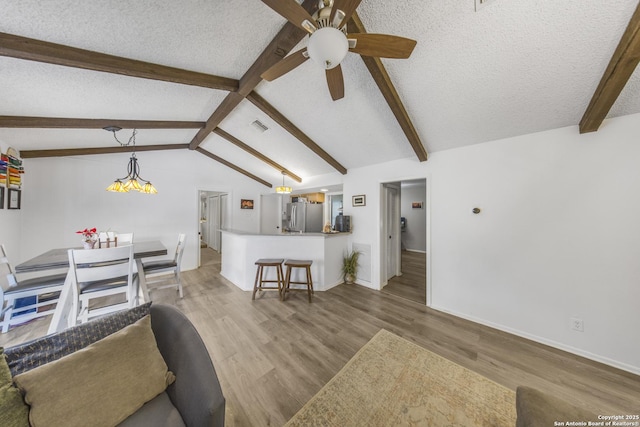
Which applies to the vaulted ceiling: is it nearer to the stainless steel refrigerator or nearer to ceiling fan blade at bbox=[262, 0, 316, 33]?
ceiling fan blade at bbox=[262, 0, 316, 33]

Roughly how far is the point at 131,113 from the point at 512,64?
4.28m

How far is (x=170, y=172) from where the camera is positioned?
4629 mm

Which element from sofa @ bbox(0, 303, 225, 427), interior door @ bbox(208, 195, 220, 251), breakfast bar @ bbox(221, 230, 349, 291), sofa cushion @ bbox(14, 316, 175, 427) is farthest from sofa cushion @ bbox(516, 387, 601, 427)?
interior door @ bbox(208, 195, 220, 251)

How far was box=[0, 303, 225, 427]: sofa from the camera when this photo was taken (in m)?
0.82

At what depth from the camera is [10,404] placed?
0.75 meters

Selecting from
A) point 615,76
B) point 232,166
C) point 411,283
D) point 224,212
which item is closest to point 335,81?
point 615,76

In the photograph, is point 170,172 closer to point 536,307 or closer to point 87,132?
point 87,132

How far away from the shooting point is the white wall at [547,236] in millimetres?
1901

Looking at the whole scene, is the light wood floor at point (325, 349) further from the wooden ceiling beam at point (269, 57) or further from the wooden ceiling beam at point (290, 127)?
the wooden ceiling beam at point (269, 57)

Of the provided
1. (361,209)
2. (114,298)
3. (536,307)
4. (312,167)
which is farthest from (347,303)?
(114,298)

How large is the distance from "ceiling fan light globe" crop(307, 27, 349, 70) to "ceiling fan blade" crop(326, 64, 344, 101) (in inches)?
8.9

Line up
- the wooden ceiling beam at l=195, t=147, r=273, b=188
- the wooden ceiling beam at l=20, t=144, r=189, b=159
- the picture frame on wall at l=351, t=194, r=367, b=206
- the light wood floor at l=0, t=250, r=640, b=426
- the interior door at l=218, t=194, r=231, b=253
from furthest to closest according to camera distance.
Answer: the interior door at l=218, t=194, r=231, b=253
the wooden ceiling beam at l=195, t=147, r=273, b=188
the picture frame on wall at l=351, t=194, r=367, b=206
the wooden ceiling beam at l=20, t=144, r=189, b=159
the light wood floor at l=0, t=250, r=640, b=426

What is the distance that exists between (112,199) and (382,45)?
17.5 ft

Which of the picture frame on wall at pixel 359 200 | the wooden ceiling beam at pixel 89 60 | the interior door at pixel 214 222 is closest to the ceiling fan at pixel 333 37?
the wooden ceiling beam at pixel 89 60
